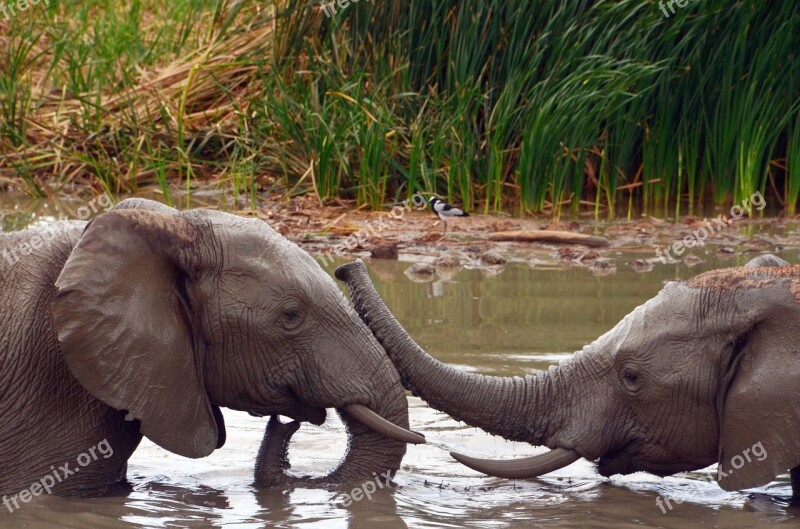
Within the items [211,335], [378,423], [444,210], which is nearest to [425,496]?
[378,423]

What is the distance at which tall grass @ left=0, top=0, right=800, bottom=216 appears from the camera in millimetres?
11352

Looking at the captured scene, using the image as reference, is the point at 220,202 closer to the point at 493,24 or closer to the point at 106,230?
the point at 493,24

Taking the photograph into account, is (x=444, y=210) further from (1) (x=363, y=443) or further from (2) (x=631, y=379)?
(1) (x=363, y=443)

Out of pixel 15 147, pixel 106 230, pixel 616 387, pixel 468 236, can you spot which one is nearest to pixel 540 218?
pixel 468 236

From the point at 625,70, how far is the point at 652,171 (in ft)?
3.54

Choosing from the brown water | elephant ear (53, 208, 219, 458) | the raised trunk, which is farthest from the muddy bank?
elephant ear (53, 208, 219, 458)

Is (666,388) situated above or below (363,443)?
above

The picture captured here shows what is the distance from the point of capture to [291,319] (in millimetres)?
4645

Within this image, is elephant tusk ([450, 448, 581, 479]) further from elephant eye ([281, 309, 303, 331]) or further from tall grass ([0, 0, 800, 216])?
tall grass ([0, 0, 800, 216])

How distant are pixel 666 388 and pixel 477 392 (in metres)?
0.67

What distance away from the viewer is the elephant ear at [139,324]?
14.2 ft

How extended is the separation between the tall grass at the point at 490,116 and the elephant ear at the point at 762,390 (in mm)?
6267

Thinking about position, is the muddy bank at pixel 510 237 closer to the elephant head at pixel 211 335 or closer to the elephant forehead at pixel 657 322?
the elephant forehead at pixel 657 322

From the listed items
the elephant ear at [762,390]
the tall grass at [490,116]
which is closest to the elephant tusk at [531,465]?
the elephant ear at [762,390]
